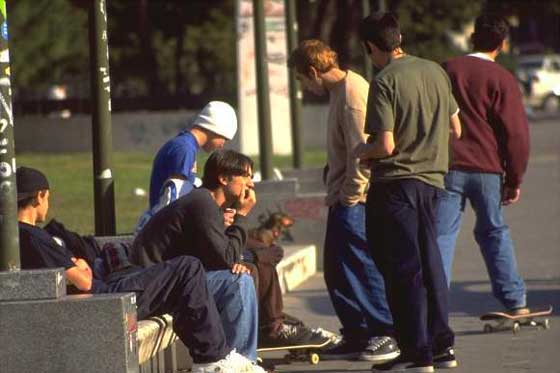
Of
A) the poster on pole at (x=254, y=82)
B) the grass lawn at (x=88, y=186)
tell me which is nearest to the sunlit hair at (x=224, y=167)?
the grass lawn at (x=88, y=186)

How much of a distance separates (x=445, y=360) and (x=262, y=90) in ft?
23.2

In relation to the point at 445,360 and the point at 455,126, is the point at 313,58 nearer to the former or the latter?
the point at 455,126

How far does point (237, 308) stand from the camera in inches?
328

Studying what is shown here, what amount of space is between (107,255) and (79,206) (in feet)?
23.7

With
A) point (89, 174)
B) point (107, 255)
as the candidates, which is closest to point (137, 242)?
point (107, 255)

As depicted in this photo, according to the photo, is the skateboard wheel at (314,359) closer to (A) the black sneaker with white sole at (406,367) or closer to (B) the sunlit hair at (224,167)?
(A) the black sneaker with white sole at (406,367)

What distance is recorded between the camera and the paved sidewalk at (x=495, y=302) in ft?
30.1

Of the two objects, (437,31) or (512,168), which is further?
(437,31)

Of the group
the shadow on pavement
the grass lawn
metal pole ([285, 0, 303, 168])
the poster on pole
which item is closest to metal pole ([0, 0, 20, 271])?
the shadow on pavement

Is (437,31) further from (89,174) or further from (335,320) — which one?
(335,320)

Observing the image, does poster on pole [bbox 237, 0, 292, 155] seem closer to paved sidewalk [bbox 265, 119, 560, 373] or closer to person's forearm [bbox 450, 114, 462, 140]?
paved sidewalk [bbox 265, 119, 560, 373]

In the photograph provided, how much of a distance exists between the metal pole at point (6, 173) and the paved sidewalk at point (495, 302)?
7.99 ft

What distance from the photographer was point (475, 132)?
10086 mm

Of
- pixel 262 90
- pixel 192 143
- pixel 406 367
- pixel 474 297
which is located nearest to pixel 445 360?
pixel 406 367
